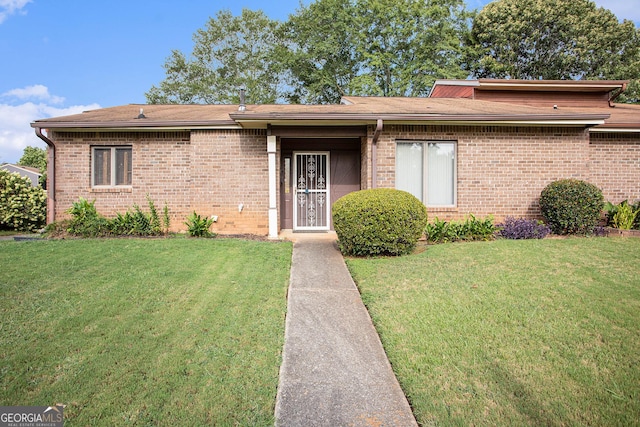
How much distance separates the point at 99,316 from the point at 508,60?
2914 centimetres

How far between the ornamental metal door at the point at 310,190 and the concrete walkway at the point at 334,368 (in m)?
5.07

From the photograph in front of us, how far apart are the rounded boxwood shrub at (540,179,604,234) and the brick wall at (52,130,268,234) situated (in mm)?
6810

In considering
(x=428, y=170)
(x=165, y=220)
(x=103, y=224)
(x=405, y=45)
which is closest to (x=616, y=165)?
(x=428, y=170)

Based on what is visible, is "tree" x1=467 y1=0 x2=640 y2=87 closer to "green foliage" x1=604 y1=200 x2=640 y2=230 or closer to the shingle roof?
the shingle roof

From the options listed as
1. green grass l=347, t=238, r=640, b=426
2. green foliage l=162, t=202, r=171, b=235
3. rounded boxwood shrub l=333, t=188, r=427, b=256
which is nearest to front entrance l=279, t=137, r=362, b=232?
green foliage l=162, t=202, r=171, b=235

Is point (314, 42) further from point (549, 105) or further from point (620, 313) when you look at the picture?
point (620, 313)

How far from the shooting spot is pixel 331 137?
30.5 ft

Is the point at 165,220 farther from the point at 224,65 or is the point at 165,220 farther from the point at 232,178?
the point at 224,65

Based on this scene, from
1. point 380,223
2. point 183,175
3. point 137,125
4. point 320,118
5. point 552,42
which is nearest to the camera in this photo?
point 380,223

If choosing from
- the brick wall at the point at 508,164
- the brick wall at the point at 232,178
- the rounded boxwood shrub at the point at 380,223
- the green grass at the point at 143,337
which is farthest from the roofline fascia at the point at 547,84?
the green grass at the point at 143,337

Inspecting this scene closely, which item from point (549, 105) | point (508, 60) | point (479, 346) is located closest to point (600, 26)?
point (508, 60)

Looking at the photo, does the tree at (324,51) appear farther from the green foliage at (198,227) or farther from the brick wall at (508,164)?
the green foliage at (198,227)

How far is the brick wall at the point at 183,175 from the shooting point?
9.27m

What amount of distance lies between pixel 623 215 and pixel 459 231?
3.90 m
